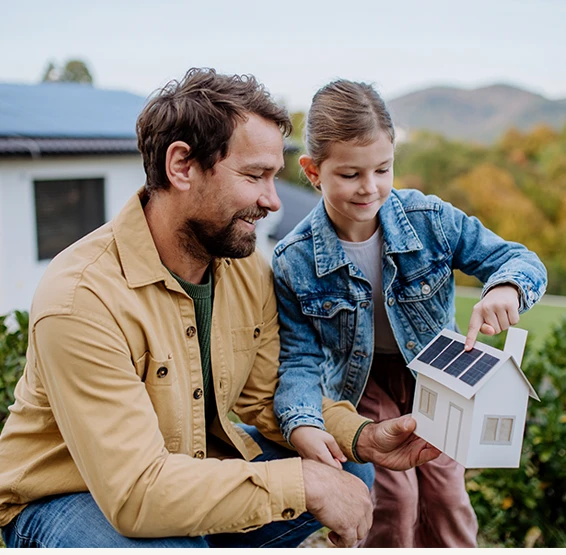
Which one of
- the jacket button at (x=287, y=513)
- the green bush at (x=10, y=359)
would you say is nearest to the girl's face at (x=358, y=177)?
the jacket button at (x=287, y=513)

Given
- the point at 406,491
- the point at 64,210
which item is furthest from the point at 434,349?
the point at 64,210

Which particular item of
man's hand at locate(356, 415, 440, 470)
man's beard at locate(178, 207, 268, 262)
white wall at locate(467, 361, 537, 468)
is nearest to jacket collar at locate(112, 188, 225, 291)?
man's beard at locate(178, 207, 268, 262)

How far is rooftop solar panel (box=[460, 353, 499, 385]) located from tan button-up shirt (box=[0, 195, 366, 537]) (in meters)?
0.54

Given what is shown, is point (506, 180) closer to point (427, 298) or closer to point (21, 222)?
point (21, 222)

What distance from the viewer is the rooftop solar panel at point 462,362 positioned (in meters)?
2.07

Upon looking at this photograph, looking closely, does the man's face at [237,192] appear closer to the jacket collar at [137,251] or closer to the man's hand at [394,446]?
the jacket collar at [137,251]

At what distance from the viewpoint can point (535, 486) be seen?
145 inches

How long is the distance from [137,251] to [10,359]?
125 centimetres

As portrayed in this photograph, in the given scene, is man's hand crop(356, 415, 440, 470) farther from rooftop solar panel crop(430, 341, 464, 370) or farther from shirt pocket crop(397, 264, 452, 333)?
shirt pocket crop(397, 264, 452, 333)

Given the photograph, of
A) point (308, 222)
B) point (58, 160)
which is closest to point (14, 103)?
point (58, 160)

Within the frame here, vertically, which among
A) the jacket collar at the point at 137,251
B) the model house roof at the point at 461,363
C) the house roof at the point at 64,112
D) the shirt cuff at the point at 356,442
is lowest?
the shirt cuff at the point at 356,442

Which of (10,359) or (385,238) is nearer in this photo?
(385,238)

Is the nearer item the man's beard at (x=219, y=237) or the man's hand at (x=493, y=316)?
the man's hand at (x=493, y=316)

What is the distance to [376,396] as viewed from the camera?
2762mm
